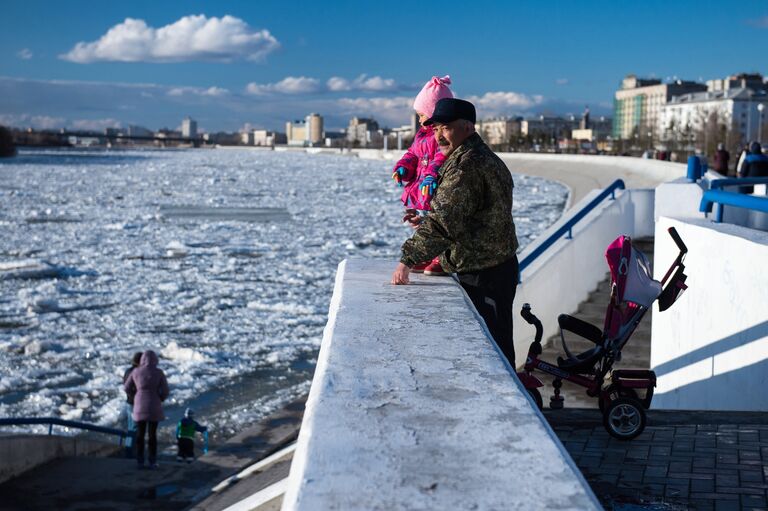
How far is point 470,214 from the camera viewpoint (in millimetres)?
4262

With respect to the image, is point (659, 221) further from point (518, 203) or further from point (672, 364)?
point (518, 203)

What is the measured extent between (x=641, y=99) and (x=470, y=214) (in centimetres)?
18773

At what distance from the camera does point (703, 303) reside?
6.48 meters

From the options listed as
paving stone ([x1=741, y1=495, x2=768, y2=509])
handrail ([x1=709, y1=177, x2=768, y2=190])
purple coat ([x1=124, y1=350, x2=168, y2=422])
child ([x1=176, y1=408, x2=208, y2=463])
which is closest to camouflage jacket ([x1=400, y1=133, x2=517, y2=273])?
paving stone ([x1=741, y1=495, x2=768, y2=509])

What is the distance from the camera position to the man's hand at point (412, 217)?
15.9 feet

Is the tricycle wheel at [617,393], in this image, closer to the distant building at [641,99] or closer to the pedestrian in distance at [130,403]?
the pedestrian in distance at [130,403]

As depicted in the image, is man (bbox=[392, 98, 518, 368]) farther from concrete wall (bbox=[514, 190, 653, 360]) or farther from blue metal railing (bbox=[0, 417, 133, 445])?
blue metal railing (bbox=[0, 417, 133, 445])

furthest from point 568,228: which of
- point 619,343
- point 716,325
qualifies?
point 619,343

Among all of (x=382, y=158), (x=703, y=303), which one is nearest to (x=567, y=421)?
(x=703, y=303)

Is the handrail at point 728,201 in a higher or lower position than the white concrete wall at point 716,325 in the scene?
higher

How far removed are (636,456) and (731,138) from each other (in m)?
92.6

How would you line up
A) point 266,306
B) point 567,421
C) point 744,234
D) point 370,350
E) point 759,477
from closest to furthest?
1. point 370,350
2. point 759,477
3. point 567,421
4. point 744,234
5. point 266,306

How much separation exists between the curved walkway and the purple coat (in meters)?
11.1

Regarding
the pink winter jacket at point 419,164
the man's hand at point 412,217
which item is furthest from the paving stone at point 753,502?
the man's hand at point 412,217
